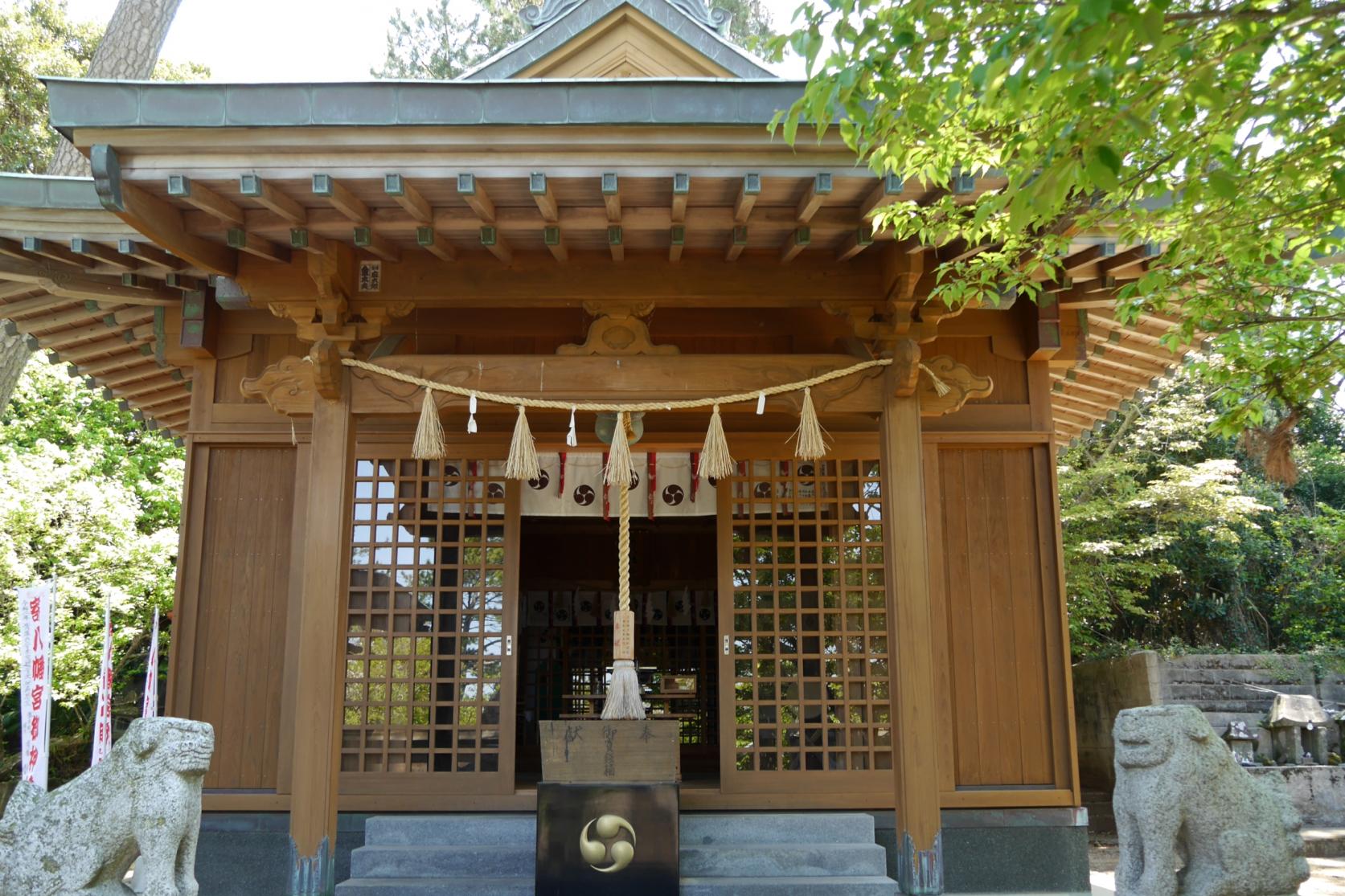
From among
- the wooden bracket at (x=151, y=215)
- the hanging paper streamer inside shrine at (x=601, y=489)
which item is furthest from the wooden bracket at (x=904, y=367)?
the wooden bracket at (x=151, y=215)

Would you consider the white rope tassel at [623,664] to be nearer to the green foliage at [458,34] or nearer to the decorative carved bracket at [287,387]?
the decorative carved bracket at [287,387]

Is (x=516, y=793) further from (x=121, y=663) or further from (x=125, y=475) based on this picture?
(x=125, y=475)

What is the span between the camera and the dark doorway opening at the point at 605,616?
10.8m

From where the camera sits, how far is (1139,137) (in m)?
3.21

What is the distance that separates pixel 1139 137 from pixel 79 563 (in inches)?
478

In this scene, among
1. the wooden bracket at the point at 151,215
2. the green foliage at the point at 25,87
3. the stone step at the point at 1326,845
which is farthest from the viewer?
the green foliage at the point at 25,87

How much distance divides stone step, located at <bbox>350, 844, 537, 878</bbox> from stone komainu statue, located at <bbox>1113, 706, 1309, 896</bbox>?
10.1 feet

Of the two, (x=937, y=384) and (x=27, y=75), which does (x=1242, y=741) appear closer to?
(x=937, y=384)

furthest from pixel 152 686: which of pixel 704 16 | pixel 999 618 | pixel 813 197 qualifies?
pixel 704 16

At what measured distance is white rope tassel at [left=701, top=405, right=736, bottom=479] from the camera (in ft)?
17.1

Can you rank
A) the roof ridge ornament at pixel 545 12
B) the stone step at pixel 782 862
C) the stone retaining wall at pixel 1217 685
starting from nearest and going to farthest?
the stone step at pixel 782 862
the roof ridge ornament at pixel 545 12
the stone retaining wall at pixel 1217 685

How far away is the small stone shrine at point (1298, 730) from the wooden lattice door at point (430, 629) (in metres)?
9.67

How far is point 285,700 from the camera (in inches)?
240

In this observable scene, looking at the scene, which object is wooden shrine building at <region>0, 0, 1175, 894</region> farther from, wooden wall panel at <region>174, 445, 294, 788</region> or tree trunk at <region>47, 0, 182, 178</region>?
tree trunk at <region>47, 0, 182, 178</region>
